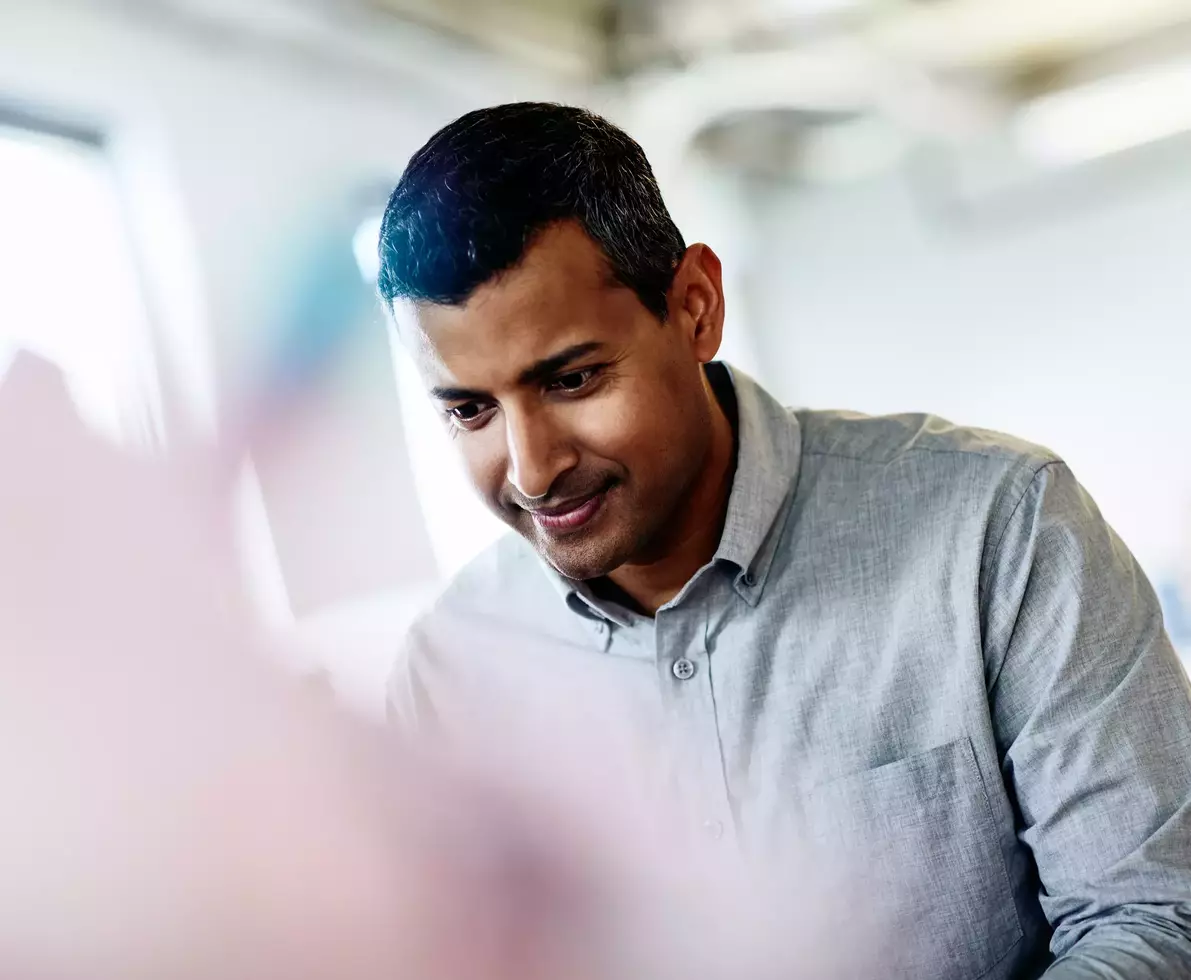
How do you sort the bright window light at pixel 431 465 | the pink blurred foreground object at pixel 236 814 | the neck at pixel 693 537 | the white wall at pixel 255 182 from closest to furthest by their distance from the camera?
1. the pink blurred foreground object at pixel 236 814
2. the white wall at pixel 255 182
3. the neck at pixel 693 537
4. the bright window light at pixel 431 465

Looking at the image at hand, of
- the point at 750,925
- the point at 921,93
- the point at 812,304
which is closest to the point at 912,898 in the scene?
the point at 750,925

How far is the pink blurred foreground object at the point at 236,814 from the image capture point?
0.94 meters

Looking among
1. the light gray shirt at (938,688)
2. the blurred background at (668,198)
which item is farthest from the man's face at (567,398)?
the blurred background at (668,198)

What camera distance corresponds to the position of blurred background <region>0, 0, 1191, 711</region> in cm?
104

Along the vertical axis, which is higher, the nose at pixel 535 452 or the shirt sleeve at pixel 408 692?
the nose at pixel 535 452

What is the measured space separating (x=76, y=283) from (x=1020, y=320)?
1212 millimetres

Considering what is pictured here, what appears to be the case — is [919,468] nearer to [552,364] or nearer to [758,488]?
[758,488]

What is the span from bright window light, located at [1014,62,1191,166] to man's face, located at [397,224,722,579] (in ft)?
2.53

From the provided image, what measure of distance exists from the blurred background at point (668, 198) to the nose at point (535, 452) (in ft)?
0.91

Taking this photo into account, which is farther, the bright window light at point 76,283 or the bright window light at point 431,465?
the bright window light at point 431,465

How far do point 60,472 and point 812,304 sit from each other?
113cm

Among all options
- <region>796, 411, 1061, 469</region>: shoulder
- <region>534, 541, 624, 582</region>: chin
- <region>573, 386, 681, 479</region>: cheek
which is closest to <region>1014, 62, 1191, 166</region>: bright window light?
<region>796, 411, 1061, 469</region>: shoulder

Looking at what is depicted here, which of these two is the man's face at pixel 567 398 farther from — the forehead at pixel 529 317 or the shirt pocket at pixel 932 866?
the shirt pocket at pixel 932 866

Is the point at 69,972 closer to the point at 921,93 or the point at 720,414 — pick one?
the point at 720,414
